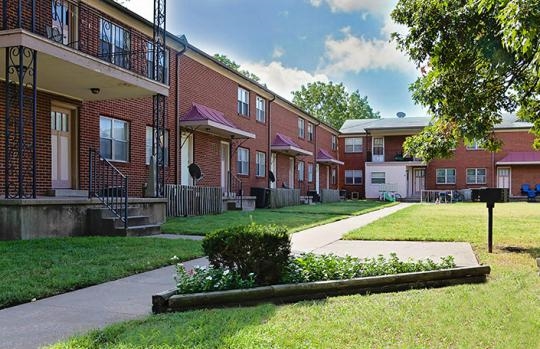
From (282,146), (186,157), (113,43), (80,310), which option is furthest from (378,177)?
(80,310)

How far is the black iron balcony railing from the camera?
1173cm

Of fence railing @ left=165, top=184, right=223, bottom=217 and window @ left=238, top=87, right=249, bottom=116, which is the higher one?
window @ left=238, top=87, right=249, bottom=116

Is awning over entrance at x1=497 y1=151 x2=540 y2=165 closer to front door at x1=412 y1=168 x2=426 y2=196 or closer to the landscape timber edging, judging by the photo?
front door at x1=412 y1=168 x2=426 y2=196

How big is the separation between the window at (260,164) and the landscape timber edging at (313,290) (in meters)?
20.7

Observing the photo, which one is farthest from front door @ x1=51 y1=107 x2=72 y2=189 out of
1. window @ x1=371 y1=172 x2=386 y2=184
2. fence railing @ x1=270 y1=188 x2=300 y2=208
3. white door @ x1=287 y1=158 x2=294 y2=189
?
window @ x1=371 y1=172 x2=386 y2=184

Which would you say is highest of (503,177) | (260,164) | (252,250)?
(260,164)

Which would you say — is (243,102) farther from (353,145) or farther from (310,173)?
(353,145)

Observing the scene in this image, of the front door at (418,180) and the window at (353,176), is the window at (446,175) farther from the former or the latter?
the window at (353,176)

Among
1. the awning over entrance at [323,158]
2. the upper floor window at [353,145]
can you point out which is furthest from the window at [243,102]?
the upper floor window at [353,145]

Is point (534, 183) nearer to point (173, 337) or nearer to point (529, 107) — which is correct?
point (529, 107)

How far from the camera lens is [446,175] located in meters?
43.8

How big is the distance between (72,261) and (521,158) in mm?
41432

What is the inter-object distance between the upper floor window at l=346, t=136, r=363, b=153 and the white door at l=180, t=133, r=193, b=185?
30.1 meters

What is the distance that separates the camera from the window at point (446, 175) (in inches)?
1716
